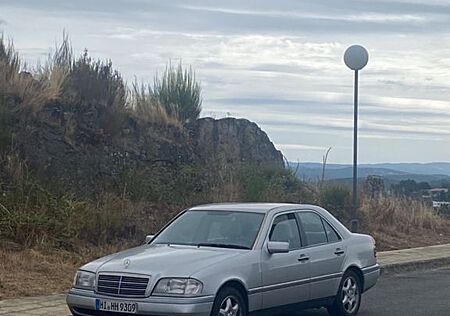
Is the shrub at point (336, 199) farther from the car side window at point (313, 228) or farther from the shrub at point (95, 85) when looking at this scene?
the car side window at point (313, 228)

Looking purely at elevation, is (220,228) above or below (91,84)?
below

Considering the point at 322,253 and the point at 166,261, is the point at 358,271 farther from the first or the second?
the point at 166,261

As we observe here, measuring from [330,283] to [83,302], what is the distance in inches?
129

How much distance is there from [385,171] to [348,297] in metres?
28.5

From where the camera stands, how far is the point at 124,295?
1036 centimetres

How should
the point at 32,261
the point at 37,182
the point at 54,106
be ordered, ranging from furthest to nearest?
the point at 54,106 < the point at 37,182 < the point at 32,261

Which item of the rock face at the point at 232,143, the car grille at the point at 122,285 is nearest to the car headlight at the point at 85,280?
the car grille at the point at 122,285

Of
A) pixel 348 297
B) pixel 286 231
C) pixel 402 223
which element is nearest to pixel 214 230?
pixel 286 231

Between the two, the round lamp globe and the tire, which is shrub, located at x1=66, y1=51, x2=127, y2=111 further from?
the tire

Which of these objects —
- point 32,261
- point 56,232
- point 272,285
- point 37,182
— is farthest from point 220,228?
point 37,182

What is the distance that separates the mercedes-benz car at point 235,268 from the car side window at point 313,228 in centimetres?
1

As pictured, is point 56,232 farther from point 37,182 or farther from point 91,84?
point 91,84

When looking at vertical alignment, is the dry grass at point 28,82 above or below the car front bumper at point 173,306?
above

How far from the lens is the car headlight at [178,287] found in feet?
33.4
